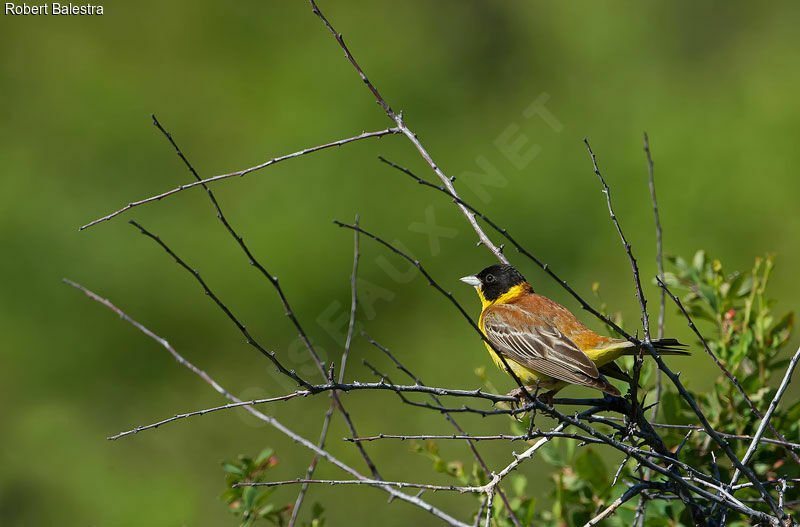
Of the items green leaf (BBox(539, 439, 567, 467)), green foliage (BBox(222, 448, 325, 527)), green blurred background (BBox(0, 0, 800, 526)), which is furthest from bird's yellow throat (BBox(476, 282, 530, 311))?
green blurred background (BBox(0, 0, 800, 526))

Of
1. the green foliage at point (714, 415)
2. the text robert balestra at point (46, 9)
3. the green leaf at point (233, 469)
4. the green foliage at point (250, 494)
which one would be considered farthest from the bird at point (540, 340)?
the text robert balestra at point (46, 9)

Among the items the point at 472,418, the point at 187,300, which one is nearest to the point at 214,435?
the point at 187,300

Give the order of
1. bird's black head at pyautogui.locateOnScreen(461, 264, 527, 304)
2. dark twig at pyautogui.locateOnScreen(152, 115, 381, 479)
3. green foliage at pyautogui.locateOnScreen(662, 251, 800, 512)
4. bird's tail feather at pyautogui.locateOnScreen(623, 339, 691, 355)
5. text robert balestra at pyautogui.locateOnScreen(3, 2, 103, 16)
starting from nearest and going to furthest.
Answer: dark twig at pyautogui.locateOnScreen(152, 115, 381, 479)
bird's tail feather at pyautogui.locateOnScreen(623, 339, 691, 355)
green foliage at pyautogui.locateOnScreen(662, 251, 800, 512)
bird's black head at pyautogui.locateOnScreen(461, 264, 527, 304)
text robert balestra at pyautogui.locateOnScreen(3, 2, 103, 16)

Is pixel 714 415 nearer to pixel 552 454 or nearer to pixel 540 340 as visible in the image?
pixel 552 454

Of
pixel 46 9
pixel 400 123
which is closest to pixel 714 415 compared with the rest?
pixel 400 123

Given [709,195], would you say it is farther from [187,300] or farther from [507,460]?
[187,300]

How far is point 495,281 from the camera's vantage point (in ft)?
15.9

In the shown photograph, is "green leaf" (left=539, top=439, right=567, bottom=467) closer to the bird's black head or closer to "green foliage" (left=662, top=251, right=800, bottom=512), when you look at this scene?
"green foliage" (left=662, top=251, right=800, bottom=512)

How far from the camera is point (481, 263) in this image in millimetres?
8547

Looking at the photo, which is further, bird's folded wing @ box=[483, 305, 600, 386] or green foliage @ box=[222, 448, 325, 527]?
bird's folded wing @ box=[483, 305, 600, 386]

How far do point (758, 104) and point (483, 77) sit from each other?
10.1 feet

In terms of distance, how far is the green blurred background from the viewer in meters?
7.78

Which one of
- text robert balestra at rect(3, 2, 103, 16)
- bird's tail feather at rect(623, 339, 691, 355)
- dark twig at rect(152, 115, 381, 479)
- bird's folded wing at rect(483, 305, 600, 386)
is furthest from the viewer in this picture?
text robert balestra at rect(3, 2, 103, 16)

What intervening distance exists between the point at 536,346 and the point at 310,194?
207 inches
